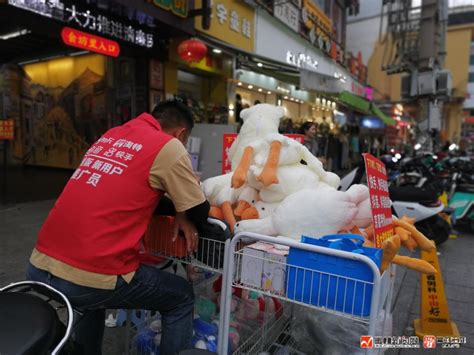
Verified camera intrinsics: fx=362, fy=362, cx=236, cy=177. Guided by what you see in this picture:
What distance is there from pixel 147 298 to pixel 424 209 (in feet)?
16.1

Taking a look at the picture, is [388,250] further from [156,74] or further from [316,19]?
[316,19]

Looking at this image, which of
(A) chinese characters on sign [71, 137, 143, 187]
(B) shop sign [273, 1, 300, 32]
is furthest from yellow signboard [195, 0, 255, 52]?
(A) chinese characters on sign [71, 137, 143, 187]

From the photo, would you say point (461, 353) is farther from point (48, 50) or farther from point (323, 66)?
point (323, 66)

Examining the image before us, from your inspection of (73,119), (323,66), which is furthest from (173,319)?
(323,66)

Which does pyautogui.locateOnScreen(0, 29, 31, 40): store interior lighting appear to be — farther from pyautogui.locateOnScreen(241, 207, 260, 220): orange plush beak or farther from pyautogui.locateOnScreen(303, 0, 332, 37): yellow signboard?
pyautogui.locateOnScreen(303, 0, 332, 37): yellow signboard

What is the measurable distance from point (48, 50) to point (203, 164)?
626 cm

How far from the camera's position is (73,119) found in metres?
11.2

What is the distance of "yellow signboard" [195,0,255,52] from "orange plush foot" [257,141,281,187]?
6233 millimetres

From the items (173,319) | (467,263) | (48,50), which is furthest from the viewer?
(48,50)

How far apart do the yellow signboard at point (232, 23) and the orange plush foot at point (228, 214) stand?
6.30m

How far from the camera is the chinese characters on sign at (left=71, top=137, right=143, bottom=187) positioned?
5.67 ft

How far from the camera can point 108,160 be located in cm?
178

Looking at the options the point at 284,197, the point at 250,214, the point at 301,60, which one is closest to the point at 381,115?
the point at 301,60

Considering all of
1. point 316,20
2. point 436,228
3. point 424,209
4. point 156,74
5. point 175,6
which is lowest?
point 436,228
